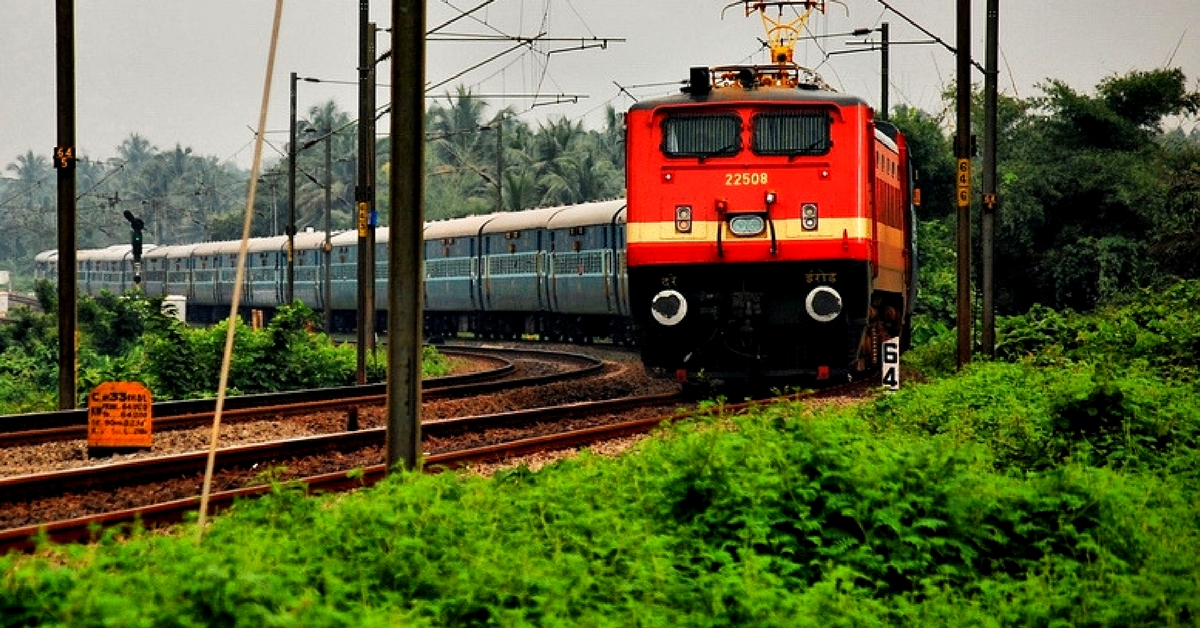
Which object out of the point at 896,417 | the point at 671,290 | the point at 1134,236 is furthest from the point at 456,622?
the point at 1134,236

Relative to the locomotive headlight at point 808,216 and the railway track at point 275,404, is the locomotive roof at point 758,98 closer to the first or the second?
the locomotive headlight at point 808,216

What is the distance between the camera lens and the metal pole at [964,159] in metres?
22.7

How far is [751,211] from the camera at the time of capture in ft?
60.4

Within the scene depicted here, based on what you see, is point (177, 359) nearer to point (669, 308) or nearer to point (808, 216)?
point (669, 308)

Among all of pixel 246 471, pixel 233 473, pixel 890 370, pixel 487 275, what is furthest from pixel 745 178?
pixel 487 275

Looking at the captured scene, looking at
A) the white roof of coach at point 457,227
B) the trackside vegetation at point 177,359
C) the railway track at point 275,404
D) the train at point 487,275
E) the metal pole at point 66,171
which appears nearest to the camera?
the railway track at point 275,404

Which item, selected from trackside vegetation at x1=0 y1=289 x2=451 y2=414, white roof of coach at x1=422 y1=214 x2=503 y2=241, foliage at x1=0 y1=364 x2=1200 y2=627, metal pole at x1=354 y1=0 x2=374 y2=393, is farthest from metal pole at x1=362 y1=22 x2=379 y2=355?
foliage at x1=0 y1=364 x2=1200 y2=627

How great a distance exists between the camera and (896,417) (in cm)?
1496

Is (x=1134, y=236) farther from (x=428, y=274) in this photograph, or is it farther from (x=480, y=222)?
(x=428, y=274)

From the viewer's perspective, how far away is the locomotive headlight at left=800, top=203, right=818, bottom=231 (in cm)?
1836

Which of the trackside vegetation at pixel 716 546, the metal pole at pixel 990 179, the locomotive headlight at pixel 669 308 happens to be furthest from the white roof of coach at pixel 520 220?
the trackside vegetation at pixel 716 546

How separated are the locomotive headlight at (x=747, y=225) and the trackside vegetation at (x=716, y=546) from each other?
609 centimetres

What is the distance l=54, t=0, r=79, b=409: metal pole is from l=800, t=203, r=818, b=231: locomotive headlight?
865 cm

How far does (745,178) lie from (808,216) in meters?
0.84
